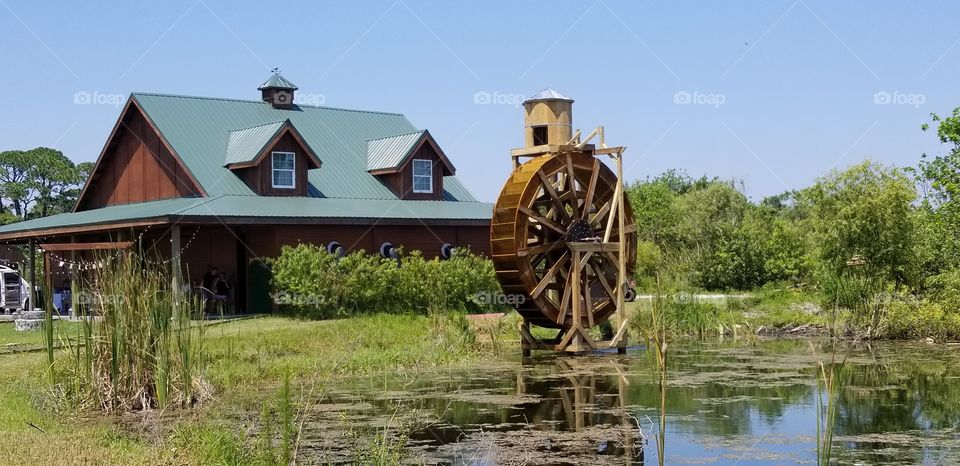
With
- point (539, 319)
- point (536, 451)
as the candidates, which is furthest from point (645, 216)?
point (536, 451)

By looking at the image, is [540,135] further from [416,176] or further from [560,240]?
[416,176]

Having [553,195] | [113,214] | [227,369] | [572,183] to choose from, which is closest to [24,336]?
[227,369]

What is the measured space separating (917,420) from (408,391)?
667 cm

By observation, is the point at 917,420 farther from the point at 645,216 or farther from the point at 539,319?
the point at 645,216

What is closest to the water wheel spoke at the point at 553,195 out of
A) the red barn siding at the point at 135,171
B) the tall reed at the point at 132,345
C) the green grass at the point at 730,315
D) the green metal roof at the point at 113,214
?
the green grass at the point at 730,315

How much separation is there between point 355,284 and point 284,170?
5.91 m

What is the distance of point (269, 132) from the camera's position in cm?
2909

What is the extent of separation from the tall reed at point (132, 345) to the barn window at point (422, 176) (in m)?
18.1

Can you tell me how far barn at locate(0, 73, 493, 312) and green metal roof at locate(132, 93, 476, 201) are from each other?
0.04 m

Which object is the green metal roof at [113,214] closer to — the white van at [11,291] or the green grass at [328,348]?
the white van at [11,291]

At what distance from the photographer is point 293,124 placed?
3169 centimetres

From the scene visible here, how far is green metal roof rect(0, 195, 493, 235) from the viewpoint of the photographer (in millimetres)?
25891

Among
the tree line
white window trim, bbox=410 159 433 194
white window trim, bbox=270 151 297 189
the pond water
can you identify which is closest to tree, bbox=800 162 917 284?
the tree line

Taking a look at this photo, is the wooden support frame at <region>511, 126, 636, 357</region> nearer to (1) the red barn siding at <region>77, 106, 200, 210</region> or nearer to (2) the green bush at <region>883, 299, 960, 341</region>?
(2) the green bush at <region>883, 299, 960, 341</region>
